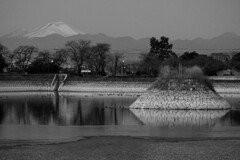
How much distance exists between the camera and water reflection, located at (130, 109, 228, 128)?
39062 millimetres

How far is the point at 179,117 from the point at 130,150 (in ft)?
53.5

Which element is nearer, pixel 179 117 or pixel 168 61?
pixel 179 117

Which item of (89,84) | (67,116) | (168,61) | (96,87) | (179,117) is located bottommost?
(96,87)

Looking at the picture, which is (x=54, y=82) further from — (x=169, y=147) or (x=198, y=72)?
(x=169, y=147)

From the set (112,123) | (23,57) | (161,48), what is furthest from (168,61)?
(112,123)

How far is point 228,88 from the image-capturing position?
86.3 meters

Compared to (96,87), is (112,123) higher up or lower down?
higher up

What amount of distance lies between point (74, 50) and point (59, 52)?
725 centimetres

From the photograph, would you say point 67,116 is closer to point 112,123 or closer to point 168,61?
point 112,123

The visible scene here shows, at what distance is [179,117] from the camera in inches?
1697

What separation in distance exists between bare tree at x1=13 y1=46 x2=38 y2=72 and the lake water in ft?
275

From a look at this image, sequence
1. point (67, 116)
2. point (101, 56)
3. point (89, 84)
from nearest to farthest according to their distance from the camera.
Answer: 1. point (67, 116)
2. point (89, 84)
3. point (101, 56)

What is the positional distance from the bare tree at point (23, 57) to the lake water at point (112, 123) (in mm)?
83917

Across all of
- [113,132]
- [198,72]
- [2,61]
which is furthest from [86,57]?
[113,132]
